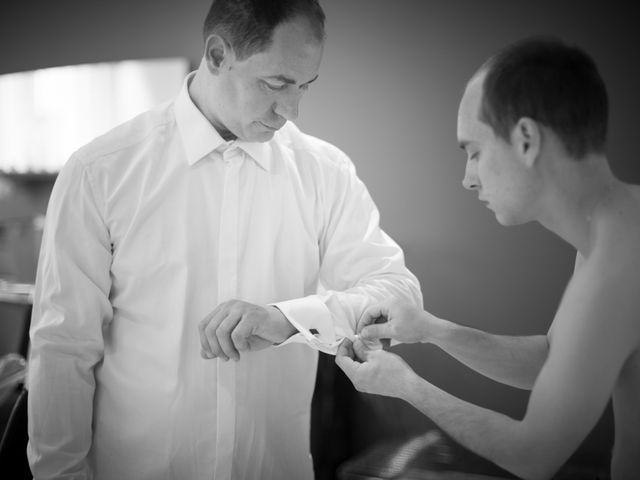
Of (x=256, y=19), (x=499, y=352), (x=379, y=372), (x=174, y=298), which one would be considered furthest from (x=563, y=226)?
(x=174, y=298)

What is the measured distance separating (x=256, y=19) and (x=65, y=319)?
0.78m

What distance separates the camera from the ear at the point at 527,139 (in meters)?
0.94

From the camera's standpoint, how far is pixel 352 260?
5.11 feet

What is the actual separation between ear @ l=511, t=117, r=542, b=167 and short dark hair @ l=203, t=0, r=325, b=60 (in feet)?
1.84

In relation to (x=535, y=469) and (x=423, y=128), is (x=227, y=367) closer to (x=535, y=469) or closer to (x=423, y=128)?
(x=535, y=469)

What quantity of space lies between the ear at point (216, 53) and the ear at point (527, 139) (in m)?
0.70

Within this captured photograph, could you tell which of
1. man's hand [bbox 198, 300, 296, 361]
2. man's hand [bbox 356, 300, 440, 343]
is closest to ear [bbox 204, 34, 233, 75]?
man's hand [bbox 198, 300, 296, 361]

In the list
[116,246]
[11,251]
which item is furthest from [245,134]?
[11,251]

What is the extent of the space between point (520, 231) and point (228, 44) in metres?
1.24

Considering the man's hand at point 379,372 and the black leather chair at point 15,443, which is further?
the black leather chair at point 15,443

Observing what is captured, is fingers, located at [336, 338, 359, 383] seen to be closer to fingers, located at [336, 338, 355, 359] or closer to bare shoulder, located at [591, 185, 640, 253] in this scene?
fingers, located at [336, 338, 355, 359]

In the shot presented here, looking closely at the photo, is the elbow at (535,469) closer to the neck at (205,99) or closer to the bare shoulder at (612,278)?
the bare shoulder at (612,278)

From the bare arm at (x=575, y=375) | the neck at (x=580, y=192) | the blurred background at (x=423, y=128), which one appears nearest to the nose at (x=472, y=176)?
the neck at (x=580, y=192)

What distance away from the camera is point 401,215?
2617 millimetres
